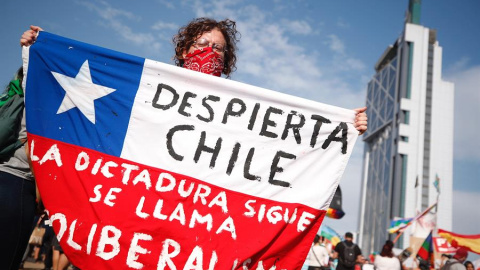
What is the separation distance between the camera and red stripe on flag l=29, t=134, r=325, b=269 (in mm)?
2109

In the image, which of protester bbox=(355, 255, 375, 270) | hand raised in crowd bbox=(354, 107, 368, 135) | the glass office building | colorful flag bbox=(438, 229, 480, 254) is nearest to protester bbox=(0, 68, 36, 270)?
hand raised in crowd bbox=(354, 107, 368, 135)

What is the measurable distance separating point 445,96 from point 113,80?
69.6 metres

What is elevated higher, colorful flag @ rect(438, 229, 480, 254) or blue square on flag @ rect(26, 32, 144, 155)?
blue square on flag @ rect(26, 32, 144, 155)

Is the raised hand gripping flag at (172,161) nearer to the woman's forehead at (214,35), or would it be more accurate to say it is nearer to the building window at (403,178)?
the woman's forehead at (214,35)

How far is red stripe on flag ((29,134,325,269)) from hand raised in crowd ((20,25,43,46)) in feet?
2.14

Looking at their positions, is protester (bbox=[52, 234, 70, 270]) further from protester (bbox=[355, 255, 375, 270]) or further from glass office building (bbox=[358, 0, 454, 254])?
glass office building (bbox=[358, 0, 454, 254])

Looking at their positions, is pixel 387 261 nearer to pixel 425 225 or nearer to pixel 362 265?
pixel 362 265

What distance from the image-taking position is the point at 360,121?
2602mm

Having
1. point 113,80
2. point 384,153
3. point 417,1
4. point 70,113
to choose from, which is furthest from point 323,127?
point 417,1

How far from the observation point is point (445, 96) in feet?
208

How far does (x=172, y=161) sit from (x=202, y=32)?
0.93m

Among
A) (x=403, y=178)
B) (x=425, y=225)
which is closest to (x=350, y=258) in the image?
(x=425, y=225)

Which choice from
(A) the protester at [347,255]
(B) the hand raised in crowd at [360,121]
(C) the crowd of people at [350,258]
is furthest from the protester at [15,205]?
(A) the protester at [347,255]

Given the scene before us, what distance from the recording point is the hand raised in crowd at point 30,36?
2.46 metres
